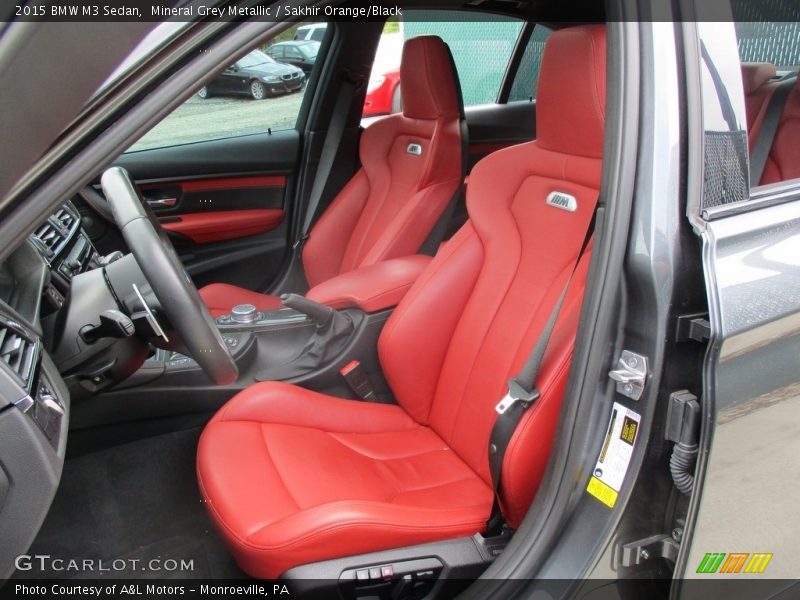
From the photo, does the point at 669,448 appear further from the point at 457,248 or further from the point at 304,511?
the point at 457,248

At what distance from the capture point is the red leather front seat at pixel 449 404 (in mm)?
1283

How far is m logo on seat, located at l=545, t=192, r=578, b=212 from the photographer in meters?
1.52

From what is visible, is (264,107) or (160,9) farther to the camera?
(264,107)

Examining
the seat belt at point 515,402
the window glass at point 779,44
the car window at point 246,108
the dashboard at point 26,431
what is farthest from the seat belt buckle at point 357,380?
the window glass at point 779,44

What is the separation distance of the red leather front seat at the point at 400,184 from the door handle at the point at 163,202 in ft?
1.53

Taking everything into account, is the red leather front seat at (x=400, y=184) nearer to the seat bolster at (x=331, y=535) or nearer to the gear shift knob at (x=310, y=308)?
the gear shift knob at (x=310, y=308)

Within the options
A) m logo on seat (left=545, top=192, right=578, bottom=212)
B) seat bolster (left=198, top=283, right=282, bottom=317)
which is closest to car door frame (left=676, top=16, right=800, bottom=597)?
m logo on seat (left=545, top=192, right=578, bottom=212)

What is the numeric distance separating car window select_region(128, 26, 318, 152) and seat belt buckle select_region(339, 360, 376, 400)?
4.04 ft

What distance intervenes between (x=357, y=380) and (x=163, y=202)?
1434mm

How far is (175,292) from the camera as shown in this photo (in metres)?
1.32

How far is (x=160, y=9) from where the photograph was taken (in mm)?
777

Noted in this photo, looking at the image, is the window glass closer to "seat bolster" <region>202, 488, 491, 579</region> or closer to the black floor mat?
"seat bolster" <region>202, 488, 491, 579</region>

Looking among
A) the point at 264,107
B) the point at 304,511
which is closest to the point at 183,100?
the point at 304,511

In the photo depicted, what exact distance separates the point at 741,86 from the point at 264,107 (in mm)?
2330
